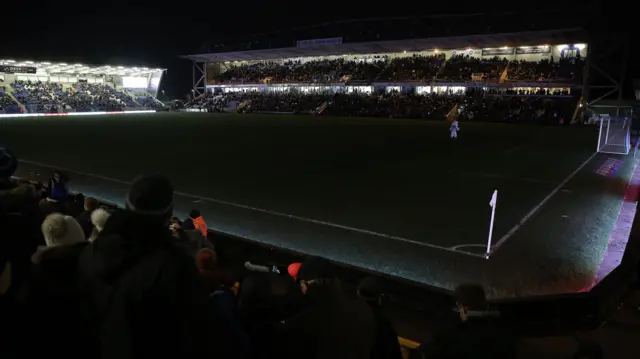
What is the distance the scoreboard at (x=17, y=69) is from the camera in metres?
48.0

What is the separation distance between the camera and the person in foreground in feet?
6.02

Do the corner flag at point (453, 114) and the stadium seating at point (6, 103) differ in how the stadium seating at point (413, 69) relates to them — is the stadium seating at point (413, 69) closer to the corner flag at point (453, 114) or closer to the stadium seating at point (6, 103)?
the corner flag at point (453, 114)

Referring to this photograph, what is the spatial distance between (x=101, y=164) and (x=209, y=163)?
3334mm

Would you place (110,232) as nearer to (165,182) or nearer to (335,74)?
(165,182)

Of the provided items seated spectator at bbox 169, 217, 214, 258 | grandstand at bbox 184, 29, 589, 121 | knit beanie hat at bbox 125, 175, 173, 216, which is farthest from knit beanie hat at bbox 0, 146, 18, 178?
grandstand at bbox 184, 29, 589, 121

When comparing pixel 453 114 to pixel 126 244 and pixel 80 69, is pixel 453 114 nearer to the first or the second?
pixel 126 244

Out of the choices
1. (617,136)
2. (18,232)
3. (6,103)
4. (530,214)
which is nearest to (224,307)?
(18,232)

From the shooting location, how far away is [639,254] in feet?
17.7

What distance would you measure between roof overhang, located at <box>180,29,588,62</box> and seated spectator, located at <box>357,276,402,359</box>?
40.3m

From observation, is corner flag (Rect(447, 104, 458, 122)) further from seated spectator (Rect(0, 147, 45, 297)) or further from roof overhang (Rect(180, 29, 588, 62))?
seated spectator (Rect(0, 147, 45, 297))

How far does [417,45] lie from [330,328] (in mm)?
48828

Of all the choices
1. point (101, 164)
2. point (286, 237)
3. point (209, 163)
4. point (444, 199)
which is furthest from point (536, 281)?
point (101, 164)

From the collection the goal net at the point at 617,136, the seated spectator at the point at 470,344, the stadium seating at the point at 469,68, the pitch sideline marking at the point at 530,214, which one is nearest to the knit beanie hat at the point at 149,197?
the seated spectator at the point at 470,344

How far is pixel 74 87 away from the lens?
56125 millimetres
